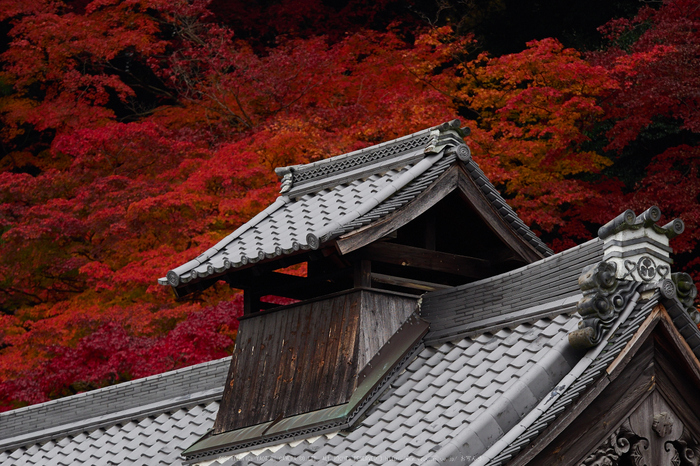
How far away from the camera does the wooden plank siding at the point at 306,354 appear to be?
7543mm

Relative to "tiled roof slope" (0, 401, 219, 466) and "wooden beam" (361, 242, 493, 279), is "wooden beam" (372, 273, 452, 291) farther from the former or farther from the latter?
"tiled roof slope" (0, 401, 219, 466)

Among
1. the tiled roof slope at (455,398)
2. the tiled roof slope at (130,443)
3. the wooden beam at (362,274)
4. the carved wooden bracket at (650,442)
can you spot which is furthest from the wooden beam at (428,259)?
the tiled roof slope at (130,443)

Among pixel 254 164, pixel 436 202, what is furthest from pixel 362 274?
pixel 254 164

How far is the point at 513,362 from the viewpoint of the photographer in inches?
261

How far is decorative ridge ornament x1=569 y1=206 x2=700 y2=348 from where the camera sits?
233 inches

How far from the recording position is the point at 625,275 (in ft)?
20.0

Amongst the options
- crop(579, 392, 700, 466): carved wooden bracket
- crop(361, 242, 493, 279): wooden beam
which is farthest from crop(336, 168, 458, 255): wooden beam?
crop(579, 392, 700, 466): carved wooden bracket

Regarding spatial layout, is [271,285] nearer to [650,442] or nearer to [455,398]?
[455,398]

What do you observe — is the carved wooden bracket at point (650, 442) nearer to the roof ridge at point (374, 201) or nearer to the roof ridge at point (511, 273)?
the roof ridge at point (511, 273)

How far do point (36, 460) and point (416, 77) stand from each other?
1439cm

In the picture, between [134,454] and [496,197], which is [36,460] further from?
[496,197]

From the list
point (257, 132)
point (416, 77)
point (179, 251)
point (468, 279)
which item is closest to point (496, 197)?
point (468, 279)

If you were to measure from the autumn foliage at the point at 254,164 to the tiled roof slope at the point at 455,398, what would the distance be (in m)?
7.71

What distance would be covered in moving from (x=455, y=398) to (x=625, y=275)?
169 cm
